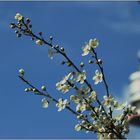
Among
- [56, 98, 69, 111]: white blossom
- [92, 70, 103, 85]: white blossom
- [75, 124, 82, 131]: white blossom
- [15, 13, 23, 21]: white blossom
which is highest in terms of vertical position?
[15, 13, 23, 21]: white blossom

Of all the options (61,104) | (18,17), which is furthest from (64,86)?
(18,17)

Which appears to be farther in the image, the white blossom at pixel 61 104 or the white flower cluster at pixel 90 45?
the white flower cluster at pixel 90 45

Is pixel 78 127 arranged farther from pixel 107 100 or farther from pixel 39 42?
pixel 39 42

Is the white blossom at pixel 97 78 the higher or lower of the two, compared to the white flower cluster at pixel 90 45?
lower

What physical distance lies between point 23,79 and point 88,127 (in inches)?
37.5

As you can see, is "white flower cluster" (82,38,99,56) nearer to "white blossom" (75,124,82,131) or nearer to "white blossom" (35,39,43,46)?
"white blossom" (35,39,43,46)

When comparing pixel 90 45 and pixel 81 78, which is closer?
pixel 81 78

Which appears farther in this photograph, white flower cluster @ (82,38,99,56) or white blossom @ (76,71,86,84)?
white flower cluster @ (82,38,99,56)

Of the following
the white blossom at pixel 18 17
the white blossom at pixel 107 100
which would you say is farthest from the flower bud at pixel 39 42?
the white blossom at pixel 107 100

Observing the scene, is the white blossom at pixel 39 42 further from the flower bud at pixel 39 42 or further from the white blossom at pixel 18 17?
the white blossom at pixel 18 17

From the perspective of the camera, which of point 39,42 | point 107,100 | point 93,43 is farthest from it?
point 39,42

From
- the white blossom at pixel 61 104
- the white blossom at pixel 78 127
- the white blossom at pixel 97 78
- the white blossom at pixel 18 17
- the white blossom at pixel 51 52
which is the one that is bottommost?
the white blossom at pixel 78 127

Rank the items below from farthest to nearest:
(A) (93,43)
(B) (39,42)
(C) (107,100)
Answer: (B) (39,42)
(A) (93,43)
(C) (107,100)

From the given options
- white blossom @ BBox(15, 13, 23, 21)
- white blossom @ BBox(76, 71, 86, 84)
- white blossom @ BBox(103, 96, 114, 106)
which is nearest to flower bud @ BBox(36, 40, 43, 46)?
white blossom @ BBox(15, 13, 23, 21)
